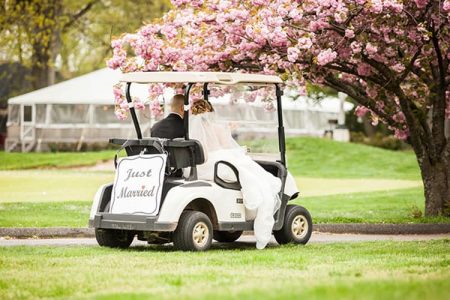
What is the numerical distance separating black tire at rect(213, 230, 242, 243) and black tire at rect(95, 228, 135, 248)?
142cm

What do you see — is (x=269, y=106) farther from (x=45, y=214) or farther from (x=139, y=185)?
(x=45, y=214)

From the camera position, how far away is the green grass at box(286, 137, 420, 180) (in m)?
34.5

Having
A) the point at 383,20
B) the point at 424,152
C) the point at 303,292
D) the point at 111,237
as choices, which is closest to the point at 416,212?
the point at 424,152

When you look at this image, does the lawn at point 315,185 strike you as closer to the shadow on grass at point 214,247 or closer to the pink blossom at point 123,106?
the shadow on grass at point 214,247

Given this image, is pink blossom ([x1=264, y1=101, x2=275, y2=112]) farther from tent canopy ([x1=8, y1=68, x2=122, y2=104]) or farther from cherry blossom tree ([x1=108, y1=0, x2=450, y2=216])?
tent canopy ([x1=8, y1=68, x2=122, y2=104])

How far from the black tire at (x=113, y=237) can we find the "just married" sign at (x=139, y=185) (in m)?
0.46

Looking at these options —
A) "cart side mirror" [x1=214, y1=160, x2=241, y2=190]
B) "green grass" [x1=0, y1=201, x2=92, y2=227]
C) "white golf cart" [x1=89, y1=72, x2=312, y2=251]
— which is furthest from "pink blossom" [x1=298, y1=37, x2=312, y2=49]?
"green grass" [x1=0, y1=201, x2=92, y2=227]

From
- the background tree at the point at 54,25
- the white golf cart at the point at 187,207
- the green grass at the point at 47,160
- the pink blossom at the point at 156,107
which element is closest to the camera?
the white golf cart at the point at 187,207

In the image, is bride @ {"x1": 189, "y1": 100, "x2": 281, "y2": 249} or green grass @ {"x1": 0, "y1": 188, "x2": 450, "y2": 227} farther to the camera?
green grass @ {"x1": 0, "y1": 188, "x2": 450, "y2": 227}

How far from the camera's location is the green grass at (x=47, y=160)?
37.5 metres

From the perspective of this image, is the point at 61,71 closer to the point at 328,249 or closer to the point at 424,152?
the point at 424,152

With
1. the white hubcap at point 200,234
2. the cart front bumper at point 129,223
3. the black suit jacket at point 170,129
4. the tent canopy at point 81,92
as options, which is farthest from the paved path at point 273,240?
the tent canopy at point 81,92

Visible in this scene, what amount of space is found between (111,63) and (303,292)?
980cm

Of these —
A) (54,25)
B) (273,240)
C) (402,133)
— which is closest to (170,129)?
(273,240)
